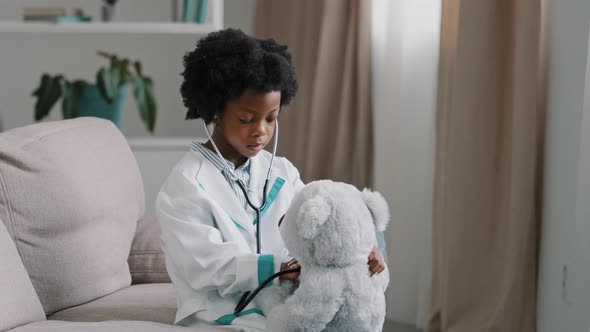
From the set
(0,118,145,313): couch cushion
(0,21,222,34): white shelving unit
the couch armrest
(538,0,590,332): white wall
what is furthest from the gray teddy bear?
(0,21,222,34): white shelving unit

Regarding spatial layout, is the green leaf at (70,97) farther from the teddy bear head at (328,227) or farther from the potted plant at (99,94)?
the teddy bear head at (328,227)

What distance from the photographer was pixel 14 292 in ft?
4.54

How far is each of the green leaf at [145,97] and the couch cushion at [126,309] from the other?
1206 mm

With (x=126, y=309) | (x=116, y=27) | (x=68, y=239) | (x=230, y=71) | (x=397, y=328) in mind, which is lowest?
(x=397, y=328)

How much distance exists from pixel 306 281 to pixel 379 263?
146 mm

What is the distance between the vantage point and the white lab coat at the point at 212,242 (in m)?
1.33

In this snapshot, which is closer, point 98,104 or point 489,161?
point 489,161

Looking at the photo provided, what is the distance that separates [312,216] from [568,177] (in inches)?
45.5

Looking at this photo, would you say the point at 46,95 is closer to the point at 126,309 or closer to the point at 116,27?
the point at 116,27

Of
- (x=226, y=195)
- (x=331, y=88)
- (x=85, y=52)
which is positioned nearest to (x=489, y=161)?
(x=331, y=88)

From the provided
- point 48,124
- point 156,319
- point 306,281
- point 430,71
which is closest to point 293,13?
point 430,71

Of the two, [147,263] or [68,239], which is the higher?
[68,239]

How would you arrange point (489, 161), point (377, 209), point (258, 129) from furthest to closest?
1. point (489, 161)
2. point (258, 129)
3. point (377, 209)

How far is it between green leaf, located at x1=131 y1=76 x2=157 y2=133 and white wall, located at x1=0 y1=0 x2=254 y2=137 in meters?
0.47
